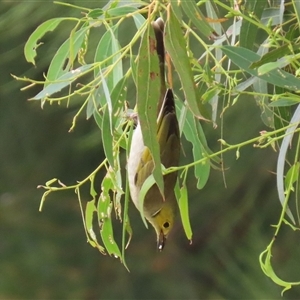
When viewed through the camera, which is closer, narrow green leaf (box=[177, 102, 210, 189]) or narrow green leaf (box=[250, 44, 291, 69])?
narrow green leaf (box=[250, 44, 291, 69])

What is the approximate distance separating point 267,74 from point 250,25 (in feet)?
0.15

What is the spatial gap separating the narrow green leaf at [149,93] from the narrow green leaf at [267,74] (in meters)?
0.05

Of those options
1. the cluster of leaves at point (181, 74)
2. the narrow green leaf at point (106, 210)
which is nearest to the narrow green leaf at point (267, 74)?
the cluster of leaves at point (181, 74)

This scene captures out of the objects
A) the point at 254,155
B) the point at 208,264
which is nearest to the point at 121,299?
the point at 208,264

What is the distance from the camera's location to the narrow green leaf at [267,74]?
0.35 meters

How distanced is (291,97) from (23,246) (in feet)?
3.21

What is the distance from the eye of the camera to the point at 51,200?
121cm

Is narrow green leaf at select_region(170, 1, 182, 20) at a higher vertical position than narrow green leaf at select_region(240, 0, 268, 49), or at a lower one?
higher

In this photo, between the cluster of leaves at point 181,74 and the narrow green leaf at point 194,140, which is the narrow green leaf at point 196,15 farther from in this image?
the narrow green leaf at point 194,140

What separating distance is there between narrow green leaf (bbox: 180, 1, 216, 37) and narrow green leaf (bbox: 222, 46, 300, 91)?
1.4 inches

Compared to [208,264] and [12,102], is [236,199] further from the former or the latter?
[12,102]

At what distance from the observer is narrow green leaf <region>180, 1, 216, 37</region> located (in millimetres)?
310

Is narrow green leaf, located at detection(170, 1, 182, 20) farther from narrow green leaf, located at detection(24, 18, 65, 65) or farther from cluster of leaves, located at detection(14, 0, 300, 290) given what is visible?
narrow green leaf, located at detection(24, 18, 65, 65)

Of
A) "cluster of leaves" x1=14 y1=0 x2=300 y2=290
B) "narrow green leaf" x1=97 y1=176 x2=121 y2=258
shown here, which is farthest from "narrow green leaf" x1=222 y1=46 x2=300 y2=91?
"narrow green leaf" x1=97 y1=176 x2=121 y2=258
